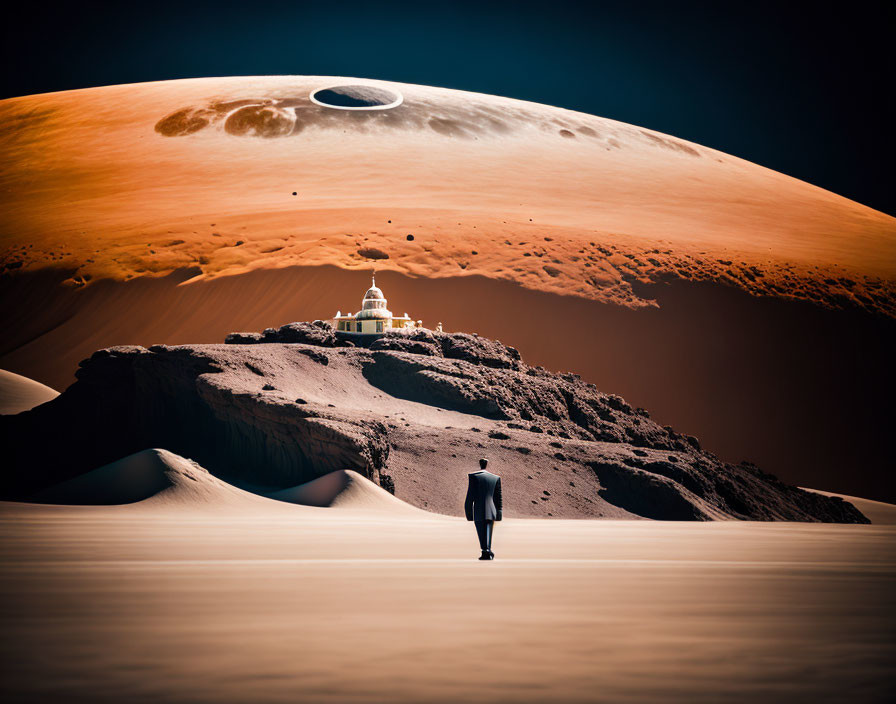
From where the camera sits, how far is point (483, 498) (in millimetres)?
14688

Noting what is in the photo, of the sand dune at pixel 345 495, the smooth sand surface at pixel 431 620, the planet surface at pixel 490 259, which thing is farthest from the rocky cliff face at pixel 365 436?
the planet surface at pixel 490 259

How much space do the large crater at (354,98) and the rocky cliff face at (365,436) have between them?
60.4 metres

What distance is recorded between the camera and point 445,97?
10050 cm

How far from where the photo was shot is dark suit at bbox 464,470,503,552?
1464 centimetres

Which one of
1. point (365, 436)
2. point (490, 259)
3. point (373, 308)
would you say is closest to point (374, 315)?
point (373, 308)

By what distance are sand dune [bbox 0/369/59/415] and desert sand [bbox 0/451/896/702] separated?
2043 cm

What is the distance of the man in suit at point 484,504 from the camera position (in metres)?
14.6

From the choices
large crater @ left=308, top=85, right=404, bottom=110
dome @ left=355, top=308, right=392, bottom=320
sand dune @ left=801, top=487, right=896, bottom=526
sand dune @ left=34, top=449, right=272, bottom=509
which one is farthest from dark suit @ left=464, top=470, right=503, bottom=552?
large crater @ left=308, top=85, right=404, bottom=110

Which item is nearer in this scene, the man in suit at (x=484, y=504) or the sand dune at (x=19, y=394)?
the man in suit at (x=484, y=504)

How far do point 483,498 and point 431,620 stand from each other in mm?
5277

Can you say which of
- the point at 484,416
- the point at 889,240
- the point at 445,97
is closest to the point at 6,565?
the point at 484,416

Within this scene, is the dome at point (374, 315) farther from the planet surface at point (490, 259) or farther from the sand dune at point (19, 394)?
the planet surface at point (490, 259)

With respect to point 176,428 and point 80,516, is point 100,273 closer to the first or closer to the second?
point 176,428

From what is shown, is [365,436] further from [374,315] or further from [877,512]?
[877,512]
